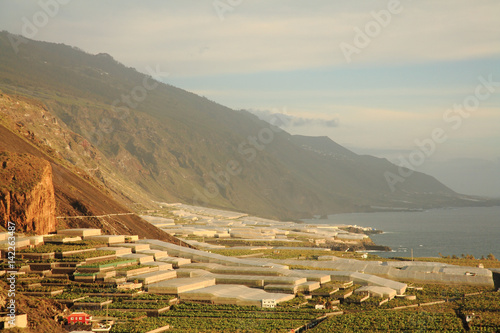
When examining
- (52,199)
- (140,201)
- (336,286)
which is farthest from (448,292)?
(140,201)

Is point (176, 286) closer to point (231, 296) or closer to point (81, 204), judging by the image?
point (231, 296)

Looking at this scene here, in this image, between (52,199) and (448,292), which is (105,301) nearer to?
(52,199)

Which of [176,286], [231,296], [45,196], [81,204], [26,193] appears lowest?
[231,296]

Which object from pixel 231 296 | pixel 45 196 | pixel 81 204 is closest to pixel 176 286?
pixel 231 296

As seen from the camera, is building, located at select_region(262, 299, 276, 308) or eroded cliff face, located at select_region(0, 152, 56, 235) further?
eroded cliff face, located at select_region(0, 152, 56, 235)

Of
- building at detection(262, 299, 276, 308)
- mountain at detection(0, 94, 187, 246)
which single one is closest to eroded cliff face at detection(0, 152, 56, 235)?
mountain at detection(0, 94, 187, 246)

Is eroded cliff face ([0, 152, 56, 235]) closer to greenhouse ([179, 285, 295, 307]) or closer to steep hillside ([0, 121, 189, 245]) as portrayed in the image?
steep hillside ([0, 121, 189, 245])
